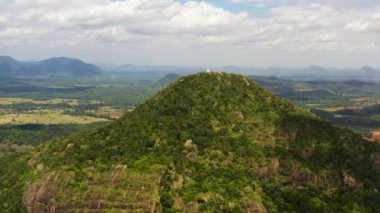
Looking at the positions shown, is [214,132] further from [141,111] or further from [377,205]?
[377,205]

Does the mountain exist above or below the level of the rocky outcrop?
above

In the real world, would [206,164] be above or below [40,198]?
above

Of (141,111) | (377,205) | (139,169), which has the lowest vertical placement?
(377,205)

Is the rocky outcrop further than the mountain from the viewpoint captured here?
Yes

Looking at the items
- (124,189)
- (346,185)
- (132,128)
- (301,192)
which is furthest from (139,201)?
(346,185)

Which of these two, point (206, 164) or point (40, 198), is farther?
point (40, 198)

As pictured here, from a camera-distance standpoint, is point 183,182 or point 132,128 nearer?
point 183,182

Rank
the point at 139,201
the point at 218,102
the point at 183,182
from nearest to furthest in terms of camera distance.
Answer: the point at 139,201, the point at 183,182, the point at 218,102

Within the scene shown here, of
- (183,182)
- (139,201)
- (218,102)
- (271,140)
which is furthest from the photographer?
(218,102)
